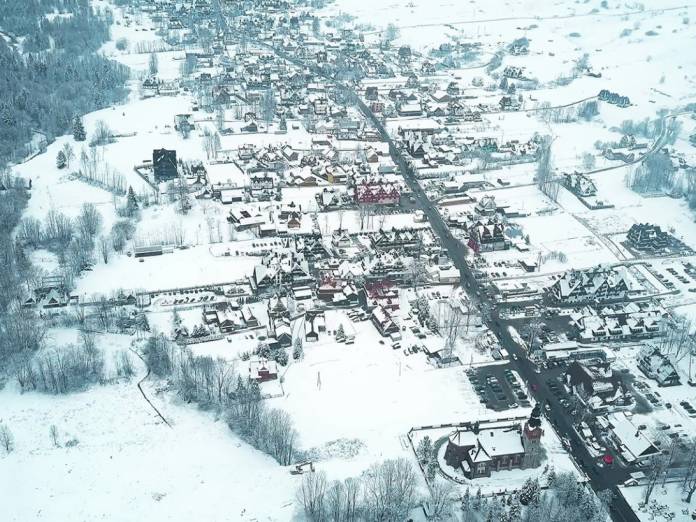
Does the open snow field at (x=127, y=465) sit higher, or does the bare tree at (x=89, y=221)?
the bare tree at (x=89, y=221)

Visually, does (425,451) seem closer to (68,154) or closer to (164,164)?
(164,164)

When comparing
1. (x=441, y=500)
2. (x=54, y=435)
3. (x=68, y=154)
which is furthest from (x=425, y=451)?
(x=68, y=154)

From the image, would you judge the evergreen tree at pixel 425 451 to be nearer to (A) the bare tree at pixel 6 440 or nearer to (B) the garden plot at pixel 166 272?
(A) the bare tree at pixel 6 440

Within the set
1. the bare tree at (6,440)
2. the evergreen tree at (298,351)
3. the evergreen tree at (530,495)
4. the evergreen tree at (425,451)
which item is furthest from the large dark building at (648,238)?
the bare tree at (6,440)

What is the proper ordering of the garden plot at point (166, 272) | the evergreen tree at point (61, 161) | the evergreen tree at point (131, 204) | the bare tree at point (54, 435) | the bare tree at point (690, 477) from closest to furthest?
the bare tree at point (690, 477) → the bare tree at point (54, 435) → the garden plot at point (166, 272) → the evergreen tree at point (131, 204) → the evergreen tree at point (61, 161)

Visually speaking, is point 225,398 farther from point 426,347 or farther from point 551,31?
point 551,31

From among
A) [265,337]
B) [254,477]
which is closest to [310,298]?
[265,337]
